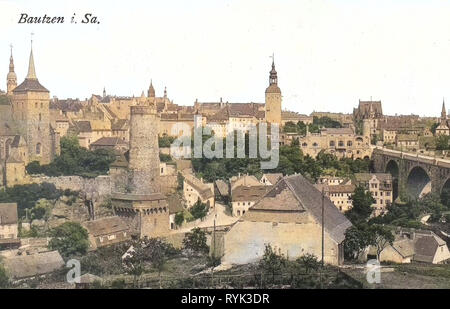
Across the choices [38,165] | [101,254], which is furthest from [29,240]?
[38,165]

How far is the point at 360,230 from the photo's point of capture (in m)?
29.8

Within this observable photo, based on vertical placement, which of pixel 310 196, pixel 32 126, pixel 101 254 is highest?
pixel 32 126

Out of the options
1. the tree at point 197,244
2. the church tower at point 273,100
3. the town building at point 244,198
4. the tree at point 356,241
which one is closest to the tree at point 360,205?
the town building at point 244,198

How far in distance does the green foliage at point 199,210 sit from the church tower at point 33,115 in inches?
495

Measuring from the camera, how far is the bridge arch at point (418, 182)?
4943 centimetres

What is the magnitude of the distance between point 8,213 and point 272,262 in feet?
60.2

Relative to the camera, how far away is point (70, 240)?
107 ft

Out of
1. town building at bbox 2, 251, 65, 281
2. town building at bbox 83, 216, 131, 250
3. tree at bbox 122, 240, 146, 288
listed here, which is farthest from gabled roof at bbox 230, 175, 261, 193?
town building at bbox 2, 251, 65, 281

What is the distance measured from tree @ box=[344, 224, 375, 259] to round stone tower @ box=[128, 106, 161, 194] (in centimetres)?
1463

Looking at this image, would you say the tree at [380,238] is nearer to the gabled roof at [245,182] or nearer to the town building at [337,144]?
the gabled roof at [245,182]

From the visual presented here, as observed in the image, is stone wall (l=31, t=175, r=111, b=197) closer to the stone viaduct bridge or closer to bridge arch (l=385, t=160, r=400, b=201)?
the stone viaduct bridge

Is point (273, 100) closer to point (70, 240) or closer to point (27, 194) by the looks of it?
point (27, 194)

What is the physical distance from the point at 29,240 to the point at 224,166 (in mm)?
19272
